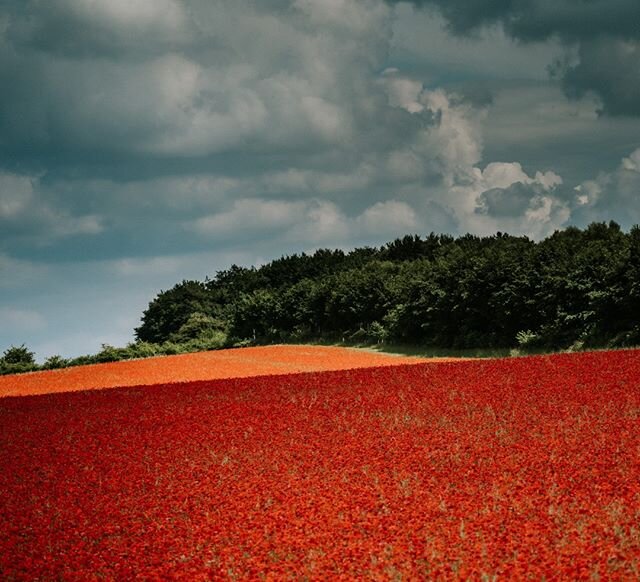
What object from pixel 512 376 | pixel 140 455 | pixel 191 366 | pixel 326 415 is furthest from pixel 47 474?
pixel 191 366

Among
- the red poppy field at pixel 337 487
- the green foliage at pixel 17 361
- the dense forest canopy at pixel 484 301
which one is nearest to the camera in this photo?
the red poppy field at pixel 337 487

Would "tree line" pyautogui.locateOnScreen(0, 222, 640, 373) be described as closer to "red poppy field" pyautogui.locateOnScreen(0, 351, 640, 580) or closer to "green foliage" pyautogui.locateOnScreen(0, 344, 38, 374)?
"green foliage" pyautogui.locateOnScreen(0, 344, 38, 374)

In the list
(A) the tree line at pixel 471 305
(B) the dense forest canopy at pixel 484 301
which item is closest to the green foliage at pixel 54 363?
(A) the tree line at pixel 471 305

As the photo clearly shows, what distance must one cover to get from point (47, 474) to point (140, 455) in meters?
2.06

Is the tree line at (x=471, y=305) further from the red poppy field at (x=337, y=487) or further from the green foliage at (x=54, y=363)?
the red poppy field at (x=337, y=487)

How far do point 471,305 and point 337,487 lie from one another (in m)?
45.2

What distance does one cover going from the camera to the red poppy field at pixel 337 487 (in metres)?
10.2

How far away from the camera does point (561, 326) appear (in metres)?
47.5

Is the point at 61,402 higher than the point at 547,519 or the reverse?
higher

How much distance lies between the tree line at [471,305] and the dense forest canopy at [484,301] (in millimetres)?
93

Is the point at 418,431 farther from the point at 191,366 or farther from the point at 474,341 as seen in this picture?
the point at 474,341

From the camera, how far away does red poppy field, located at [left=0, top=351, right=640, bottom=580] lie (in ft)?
33.4

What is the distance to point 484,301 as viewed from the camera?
55281 millimetres

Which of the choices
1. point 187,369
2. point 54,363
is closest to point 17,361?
point 54,363
